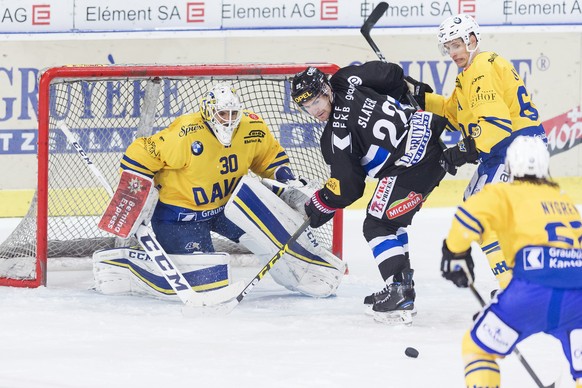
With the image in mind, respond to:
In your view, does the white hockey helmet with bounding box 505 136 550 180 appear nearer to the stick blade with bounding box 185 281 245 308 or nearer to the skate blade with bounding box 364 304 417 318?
the skate blade with bounding box 364 304 417 318

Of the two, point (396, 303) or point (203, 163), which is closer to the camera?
point (396, 303)

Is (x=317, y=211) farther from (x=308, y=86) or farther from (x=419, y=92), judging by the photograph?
(x=419, y=92)

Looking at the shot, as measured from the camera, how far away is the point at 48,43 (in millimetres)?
6262

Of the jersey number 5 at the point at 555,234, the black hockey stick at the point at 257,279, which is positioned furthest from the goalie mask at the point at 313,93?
the jersey number 5 at the point at 555,234

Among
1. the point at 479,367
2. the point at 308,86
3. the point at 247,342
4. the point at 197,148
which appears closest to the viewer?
the point at 479,367

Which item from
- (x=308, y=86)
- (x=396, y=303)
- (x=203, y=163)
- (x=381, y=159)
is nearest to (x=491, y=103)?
(x=381, y=159)

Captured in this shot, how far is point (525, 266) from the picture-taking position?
2.99 metres

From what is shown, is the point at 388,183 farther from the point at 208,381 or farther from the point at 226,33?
the point at 226,33

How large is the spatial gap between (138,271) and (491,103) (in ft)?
5.07

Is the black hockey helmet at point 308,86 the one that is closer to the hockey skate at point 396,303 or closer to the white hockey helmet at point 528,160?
the hockey skate at point 396,303

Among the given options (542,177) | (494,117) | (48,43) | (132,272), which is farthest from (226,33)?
(542,177)

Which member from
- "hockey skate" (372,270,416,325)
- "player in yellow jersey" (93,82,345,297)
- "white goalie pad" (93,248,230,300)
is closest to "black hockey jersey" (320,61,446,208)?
"hockey skate" (372,270,416,325)

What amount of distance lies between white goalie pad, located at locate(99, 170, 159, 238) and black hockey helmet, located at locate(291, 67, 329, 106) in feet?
2.51

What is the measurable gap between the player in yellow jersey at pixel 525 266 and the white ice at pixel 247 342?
53 cm
